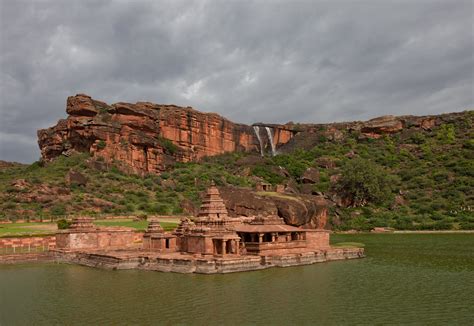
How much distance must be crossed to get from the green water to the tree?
134 feet

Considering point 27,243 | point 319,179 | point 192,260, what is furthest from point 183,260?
point 319,179

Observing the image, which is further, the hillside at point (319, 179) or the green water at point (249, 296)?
the hillside at point (319, 179)

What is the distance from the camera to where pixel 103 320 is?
17344 mm

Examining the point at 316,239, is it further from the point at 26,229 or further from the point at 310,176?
the point at 310,176

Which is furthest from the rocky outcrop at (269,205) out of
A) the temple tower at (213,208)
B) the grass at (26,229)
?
the grass at (26,229)

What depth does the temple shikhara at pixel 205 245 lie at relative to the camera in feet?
93.7

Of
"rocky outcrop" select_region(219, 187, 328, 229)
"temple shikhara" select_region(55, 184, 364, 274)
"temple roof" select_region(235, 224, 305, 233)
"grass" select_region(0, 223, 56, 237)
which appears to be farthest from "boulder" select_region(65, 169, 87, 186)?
"temple roof" select_region(235, 224, 305, 233)

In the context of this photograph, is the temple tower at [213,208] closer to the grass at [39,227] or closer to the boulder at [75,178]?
the grass at [39,227]

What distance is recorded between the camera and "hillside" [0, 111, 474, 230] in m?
54.7

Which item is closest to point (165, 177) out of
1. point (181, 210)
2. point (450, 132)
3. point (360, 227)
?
point (181, 210)

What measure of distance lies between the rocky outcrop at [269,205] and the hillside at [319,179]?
17cm

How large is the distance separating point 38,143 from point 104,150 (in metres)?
16.7

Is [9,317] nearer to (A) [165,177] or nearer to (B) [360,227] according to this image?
(B) [360,227]

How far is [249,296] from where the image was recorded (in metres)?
20.8
